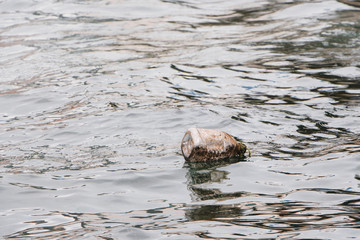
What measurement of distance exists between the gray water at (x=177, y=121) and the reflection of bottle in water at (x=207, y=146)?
4.2 inches

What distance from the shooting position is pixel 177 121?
5.89 metres

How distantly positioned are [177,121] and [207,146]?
4.19 ft

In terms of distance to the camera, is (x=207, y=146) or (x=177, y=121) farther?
(x=177, y=121)

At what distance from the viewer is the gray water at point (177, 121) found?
360cm

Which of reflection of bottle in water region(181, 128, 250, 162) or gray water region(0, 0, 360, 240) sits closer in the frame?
gray water region(0, 0, 360, 240)

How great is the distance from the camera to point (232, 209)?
12.2 ft

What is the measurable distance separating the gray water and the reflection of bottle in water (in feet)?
0.35

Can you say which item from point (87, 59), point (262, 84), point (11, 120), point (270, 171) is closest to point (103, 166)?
point (270, 171)

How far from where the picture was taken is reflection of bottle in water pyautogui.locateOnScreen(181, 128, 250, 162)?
15.2 feet

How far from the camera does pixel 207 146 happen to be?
15.3ft

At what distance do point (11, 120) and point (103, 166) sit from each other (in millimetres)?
1944

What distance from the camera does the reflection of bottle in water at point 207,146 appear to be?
4.63m

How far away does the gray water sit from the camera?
360 cm

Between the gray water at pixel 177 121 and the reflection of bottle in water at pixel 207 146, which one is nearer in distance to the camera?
the gray water at pixel 177 121
